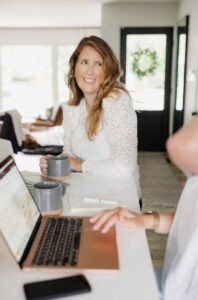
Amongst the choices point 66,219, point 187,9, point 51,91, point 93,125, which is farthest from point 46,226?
point 51,91

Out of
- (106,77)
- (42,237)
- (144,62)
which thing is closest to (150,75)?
(144,62)

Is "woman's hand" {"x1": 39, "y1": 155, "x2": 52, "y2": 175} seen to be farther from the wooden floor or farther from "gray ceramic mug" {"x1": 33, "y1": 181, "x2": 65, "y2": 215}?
the wooden floor

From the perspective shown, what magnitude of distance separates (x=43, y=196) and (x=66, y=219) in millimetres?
110

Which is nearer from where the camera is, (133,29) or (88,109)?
(88,109)

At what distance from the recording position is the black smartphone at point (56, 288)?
0.79m

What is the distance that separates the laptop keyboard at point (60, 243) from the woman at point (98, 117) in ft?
1.88

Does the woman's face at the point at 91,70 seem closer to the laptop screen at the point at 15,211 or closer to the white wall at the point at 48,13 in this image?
the laptop screen at the point at 15,211

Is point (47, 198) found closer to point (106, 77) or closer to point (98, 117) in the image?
point (98, 117)

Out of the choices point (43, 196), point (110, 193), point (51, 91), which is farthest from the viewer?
point (51, 91)

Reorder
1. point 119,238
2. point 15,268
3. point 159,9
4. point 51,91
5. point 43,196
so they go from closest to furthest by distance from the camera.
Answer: point 15,268
point 119,238
point 43,196
point 159,9
point 51,91

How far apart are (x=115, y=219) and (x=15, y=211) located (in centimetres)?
30

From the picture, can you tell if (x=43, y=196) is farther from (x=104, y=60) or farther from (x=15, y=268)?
(x=104, y=60)

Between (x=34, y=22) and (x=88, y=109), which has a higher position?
(x=34, y=22)

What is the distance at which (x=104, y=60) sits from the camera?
1.79 meters
